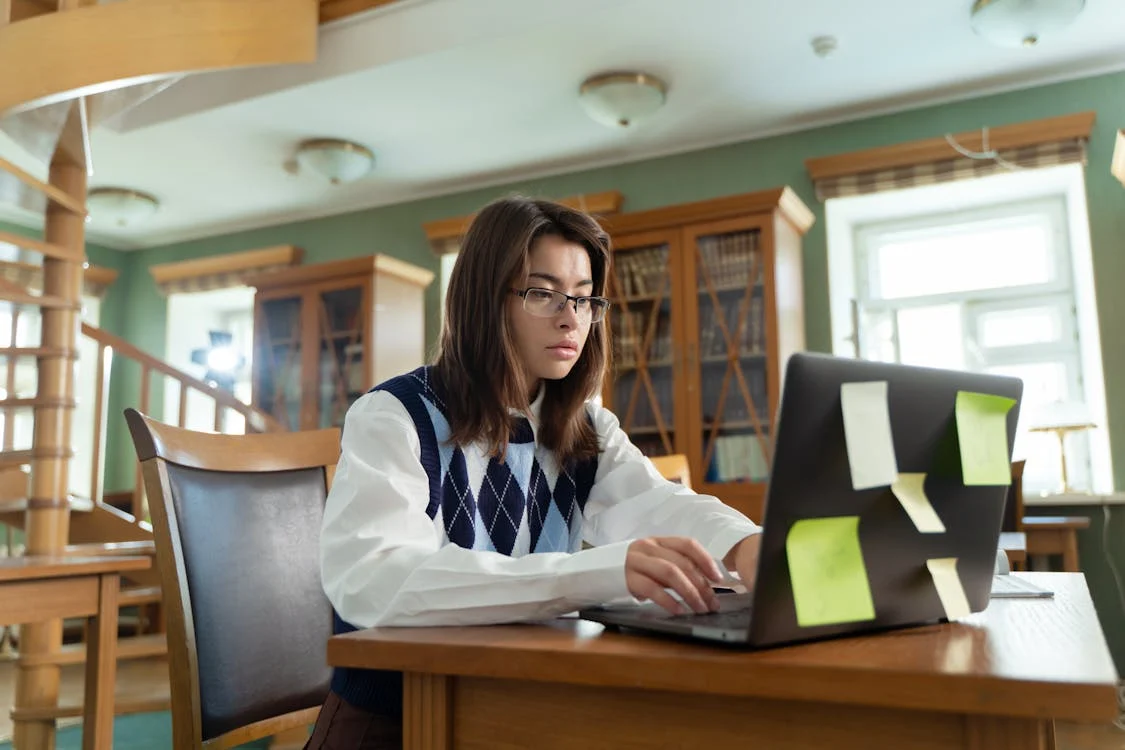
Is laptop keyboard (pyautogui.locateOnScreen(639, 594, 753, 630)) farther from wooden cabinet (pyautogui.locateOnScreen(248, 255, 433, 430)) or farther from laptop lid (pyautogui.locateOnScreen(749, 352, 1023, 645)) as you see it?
wooden cabinet (pyautogui.locateOnScreen(248, 255, 433, 430))

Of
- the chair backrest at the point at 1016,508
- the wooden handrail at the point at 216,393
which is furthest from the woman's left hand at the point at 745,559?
the wooden handrail at the point at 216,393

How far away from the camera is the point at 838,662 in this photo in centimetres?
62

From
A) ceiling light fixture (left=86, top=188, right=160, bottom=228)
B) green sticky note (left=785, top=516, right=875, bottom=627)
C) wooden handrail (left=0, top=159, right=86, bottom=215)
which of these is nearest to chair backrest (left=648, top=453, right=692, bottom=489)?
green sticky note (left=785, top=516, right=875, bottom=627)

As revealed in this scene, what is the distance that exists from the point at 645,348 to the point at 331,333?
6.29ft

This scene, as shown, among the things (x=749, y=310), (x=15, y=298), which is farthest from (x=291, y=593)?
(x=749, y=310)

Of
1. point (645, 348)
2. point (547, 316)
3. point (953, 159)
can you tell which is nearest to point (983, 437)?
point (547, 316)

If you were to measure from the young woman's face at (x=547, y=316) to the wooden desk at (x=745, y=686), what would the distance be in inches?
19.7

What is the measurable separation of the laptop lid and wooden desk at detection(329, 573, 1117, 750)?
0.10 feet

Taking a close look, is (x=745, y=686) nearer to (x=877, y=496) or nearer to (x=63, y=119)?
(x=877, y=496)

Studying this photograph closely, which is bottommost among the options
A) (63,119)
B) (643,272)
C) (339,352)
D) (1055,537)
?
(1055,537)

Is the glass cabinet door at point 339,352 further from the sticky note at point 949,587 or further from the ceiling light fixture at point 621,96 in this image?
the sticky note at point 949,587

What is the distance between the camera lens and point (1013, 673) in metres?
0.58

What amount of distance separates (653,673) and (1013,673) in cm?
24

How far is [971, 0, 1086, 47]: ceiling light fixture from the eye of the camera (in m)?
3.16
